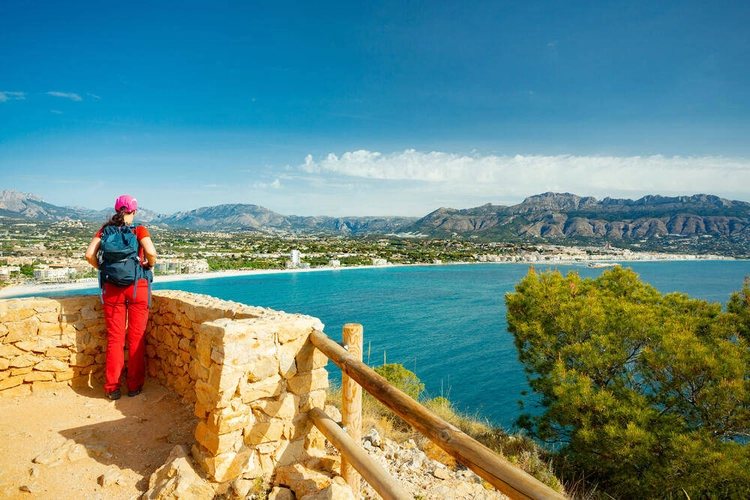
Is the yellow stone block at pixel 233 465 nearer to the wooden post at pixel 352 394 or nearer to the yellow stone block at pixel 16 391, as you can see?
the wooden post at pixel 352 394

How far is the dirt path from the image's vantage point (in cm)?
299

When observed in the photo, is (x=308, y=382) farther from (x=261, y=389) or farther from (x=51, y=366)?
(x=51, y=366)

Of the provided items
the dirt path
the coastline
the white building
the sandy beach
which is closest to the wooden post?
the dirt path

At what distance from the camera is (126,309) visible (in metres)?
4.71

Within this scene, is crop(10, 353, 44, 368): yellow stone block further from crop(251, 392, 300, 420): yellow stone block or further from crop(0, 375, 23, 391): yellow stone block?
crop(251, 392, 300, 420): yellow stone block

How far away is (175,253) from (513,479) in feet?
301

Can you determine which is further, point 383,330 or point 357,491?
point 383,330

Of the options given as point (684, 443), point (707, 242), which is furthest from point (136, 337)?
point (707, 242)

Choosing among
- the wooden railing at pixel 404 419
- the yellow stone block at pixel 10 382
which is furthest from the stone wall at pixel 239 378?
the wooden railing at pixel 404 419

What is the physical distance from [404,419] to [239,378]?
1.32 meters

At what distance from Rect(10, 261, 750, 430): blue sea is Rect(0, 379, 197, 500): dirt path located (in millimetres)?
9002

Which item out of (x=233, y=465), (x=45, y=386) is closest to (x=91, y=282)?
(x=45, y=386)

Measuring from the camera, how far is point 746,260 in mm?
112062

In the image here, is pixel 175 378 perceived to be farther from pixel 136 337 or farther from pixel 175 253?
pixel 175 253
